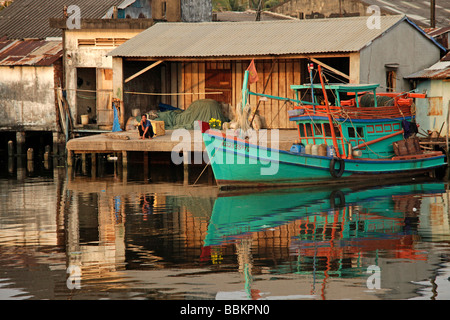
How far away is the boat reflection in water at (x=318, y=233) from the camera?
14430 mm

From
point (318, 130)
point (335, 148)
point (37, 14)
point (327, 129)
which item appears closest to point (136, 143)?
point (318, 130)

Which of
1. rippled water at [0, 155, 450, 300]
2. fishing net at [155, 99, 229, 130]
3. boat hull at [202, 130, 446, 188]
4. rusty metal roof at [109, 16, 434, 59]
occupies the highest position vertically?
rusty metal roof at [109, 16, 434, 59]

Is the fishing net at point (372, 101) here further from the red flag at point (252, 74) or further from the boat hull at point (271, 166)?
the red flag at point (252, 74)

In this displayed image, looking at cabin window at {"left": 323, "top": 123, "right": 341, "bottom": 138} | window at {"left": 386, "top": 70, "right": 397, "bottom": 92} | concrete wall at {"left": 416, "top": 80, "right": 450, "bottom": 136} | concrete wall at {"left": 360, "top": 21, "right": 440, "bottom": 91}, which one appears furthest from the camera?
concrete wall at {"left": 416, "top": 80, "right": 450, "bottom": 136}

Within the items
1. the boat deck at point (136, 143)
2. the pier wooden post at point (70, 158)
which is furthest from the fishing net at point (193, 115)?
the pier wooden post at point (70, 158)

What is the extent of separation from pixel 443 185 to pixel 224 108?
1018cm

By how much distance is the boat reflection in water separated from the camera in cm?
1443

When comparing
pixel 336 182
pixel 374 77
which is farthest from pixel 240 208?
pixel 374 77

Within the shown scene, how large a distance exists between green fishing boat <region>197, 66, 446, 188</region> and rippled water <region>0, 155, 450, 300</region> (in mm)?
686

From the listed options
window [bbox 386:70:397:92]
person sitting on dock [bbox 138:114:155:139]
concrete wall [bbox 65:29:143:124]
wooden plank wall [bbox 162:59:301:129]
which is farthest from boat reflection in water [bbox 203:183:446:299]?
concrete wall [bbox 65:29:143:124]

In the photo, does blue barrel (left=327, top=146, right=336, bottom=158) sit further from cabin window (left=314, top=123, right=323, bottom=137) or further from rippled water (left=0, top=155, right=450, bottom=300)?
rippled water (left=0, top=155, right=450, bottom=300)

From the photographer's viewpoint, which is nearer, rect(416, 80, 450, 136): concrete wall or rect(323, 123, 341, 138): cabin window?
rect(323, 123, 341, 138): cabin window

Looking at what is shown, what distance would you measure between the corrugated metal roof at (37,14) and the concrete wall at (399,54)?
16949mm

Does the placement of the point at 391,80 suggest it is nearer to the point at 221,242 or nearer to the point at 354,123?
the point at 354,123
